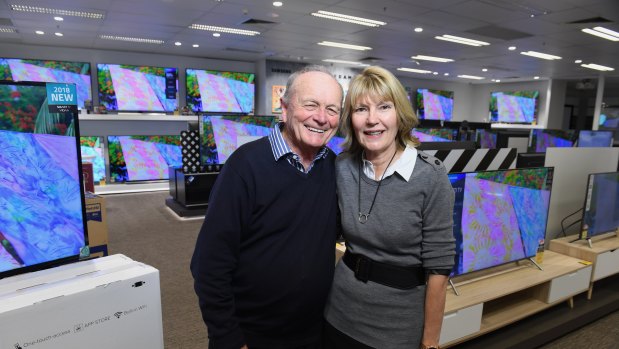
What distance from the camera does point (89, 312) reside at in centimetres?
109

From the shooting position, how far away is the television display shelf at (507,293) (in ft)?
7.26

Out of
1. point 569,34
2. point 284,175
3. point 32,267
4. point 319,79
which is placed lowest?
point 32,267

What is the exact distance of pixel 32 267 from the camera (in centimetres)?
111

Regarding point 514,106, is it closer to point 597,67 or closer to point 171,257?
point 597,67

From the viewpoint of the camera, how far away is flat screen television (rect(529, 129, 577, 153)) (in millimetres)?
6746

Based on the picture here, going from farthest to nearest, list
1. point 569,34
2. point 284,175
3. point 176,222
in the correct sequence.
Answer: point 569,34
point 176,222
point 284,175

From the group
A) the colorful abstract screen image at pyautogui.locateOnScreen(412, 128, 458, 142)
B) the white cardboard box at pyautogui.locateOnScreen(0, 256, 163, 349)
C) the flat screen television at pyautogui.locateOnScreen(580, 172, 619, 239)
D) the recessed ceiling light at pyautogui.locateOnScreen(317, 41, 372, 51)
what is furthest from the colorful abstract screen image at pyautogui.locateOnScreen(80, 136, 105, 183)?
the flat screen television at pyautogui.locateOnScreen(580, 172, 619, 239)

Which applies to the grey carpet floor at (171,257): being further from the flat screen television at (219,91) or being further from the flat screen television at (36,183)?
the flat screen television at (219,91)

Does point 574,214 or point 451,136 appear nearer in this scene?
point 574,214

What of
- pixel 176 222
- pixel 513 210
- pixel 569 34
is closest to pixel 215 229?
pixel 513 210

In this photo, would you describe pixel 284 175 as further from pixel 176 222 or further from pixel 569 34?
pixel 569 34

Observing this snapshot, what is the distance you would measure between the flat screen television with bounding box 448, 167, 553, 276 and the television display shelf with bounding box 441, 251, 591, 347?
0.35 feet

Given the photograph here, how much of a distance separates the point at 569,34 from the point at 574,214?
429 centimetres

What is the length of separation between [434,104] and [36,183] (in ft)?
47.3
